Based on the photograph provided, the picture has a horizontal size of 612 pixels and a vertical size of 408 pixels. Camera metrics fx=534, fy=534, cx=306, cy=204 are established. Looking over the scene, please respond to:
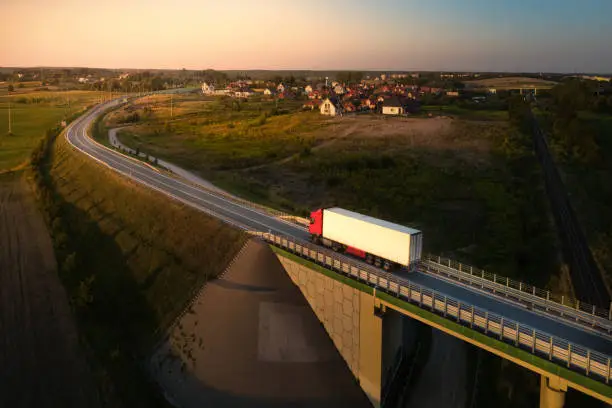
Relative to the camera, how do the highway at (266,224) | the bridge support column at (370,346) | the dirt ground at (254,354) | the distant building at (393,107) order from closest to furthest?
the highway at (266,224) < the bridge support column at (370,346) < the dirt ground at (254,354) < the distant building at (393,107)

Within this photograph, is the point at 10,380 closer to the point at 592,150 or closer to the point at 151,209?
the point at 151,209

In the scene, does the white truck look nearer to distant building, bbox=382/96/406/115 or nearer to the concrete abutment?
the concrete abutment

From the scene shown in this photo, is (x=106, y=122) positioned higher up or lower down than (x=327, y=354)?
higher up

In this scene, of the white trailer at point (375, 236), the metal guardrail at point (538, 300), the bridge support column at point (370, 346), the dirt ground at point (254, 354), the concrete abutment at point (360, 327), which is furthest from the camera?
the dirt ground at point (254, 354)

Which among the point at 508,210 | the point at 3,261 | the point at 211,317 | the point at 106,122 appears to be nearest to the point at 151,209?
the point at 3,261

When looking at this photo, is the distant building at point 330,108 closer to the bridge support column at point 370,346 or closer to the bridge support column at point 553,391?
the bridge support column at point 370,346

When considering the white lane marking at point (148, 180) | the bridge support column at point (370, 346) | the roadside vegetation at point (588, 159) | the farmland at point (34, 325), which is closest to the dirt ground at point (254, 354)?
the bridge support column at point (370, 346)

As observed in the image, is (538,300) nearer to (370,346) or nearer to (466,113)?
(370,346)
